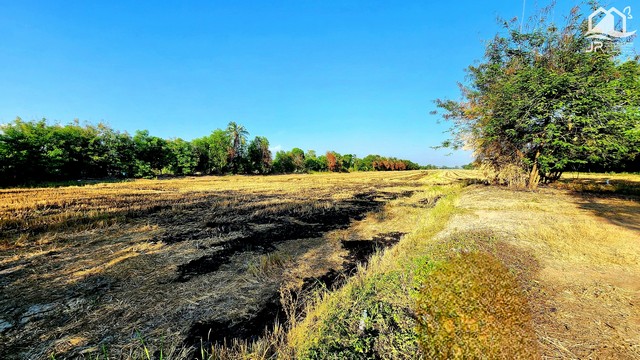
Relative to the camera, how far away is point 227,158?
6306cm

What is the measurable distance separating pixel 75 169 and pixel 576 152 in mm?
62980

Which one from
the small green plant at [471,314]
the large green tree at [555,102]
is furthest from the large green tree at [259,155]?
the small green plant at [471,314]

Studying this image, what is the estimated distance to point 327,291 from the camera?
15.5 feet

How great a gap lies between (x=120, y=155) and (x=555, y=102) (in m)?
62.5

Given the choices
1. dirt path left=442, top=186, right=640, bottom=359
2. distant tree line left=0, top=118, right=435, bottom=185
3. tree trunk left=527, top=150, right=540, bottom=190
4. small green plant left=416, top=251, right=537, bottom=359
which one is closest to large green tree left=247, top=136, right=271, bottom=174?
distant tree line left=0, top=118, right=435, bottom=185

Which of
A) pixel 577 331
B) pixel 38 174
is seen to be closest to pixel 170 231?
pixel 577 331

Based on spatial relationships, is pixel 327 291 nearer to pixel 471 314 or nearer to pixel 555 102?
pixel 471 314

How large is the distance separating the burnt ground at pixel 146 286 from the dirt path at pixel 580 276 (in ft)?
12.5

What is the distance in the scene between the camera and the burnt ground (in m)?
3.82

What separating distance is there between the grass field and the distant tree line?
34283 mm

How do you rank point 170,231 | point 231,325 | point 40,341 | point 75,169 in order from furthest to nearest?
point 75,169, point 170,231, point 231,325, point 40,341

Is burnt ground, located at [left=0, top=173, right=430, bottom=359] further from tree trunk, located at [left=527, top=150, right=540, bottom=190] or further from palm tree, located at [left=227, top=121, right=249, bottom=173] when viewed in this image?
palm tree, located at [left=227, top=121, right=249, bottom=173]

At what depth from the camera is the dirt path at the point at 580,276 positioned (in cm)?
255

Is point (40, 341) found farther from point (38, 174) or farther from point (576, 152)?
point (38, 174)
